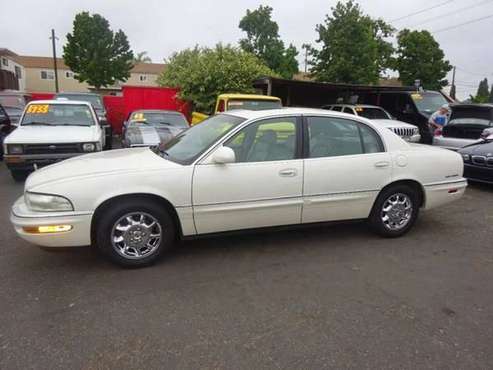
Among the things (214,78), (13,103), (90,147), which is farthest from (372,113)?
(13,103)

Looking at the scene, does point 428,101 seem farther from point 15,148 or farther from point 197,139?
point 15,148

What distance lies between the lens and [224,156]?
359 cm

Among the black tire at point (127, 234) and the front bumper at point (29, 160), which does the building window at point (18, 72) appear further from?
the black tire at point (127, 234)

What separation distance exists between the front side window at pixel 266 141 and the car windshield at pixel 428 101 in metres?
10.3

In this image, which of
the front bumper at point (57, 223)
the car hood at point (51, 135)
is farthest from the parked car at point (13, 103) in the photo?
the front bumper at point (57, 223)

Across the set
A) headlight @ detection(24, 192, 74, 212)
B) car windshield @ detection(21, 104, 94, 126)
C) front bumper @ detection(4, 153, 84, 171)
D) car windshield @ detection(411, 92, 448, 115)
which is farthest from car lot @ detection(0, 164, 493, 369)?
car windshield @ detection(411, 92, 448, 115)

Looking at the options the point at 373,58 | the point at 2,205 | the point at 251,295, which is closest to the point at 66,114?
the point at 2,205

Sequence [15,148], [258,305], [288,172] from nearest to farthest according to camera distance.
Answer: [258,305]
[288,172]
[15,148]

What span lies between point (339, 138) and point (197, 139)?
159cm

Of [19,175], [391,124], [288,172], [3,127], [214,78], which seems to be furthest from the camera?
[214,78]

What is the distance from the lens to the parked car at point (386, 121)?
1077 centimetres

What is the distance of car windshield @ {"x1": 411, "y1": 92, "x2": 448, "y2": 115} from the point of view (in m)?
12.8

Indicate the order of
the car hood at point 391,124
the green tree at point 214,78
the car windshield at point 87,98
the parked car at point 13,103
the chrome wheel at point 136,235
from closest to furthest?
the chrome wheel at point 136,235 → the car hood at point 391,124 → the parked car at point 13,103 → the car windshield at point 87,98 → the green tree at point 214,78

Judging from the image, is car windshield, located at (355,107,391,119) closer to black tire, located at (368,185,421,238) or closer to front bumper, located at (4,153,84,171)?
black tire, located at (368,185,421,238)
